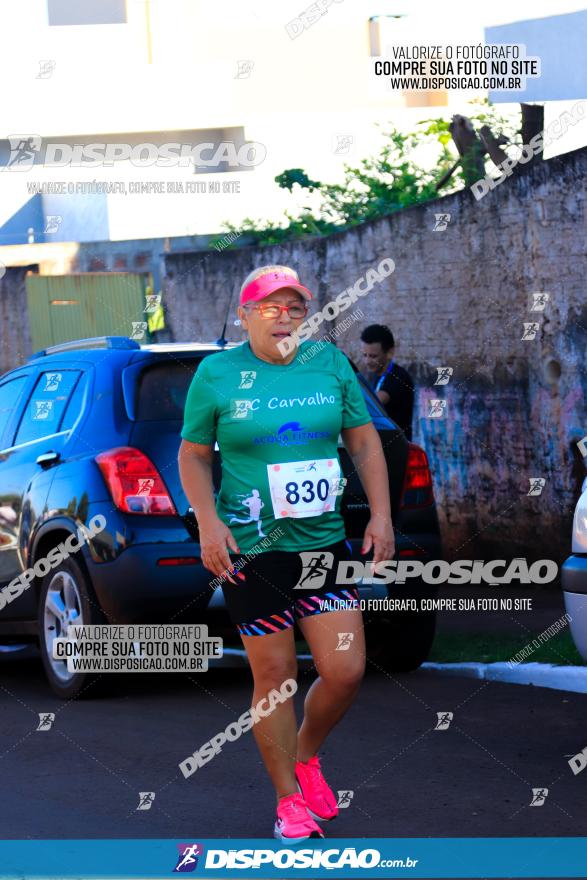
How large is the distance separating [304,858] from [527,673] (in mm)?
3355

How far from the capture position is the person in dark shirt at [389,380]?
33.8 feet

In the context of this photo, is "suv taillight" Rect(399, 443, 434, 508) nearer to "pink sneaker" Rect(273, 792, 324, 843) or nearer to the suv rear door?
the suv rear door

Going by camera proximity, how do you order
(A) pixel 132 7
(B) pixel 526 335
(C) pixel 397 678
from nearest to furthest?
(C) pixel 397 678
(B) pixel 526 335
(A) pixel 132 7

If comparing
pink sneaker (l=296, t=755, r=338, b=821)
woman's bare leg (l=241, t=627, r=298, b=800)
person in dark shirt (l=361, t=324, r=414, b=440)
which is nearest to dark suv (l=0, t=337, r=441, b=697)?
person in dark shirt (l=361, t=324, r=414, b=440)

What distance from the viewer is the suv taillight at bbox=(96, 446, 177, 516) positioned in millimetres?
7930

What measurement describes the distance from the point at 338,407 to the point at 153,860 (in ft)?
5.33

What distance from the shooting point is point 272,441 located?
5316mm

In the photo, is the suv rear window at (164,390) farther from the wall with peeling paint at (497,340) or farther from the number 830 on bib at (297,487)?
the wall with peeling paint at (497,340)

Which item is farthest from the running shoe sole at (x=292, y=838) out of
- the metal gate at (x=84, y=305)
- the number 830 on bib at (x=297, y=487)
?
the metal gate at (x=84, y=305)

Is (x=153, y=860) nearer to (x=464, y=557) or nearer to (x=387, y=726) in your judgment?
(x=387, y=726)

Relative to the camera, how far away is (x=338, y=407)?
546 centimetres

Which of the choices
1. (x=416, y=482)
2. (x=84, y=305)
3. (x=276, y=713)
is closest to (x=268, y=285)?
(x=276, y=713)

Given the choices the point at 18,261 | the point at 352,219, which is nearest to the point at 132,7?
the point at 18,261

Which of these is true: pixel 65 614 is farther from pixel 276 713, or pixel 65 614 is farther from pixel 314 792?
pixel 276 713
